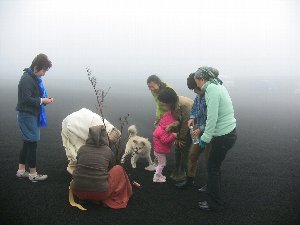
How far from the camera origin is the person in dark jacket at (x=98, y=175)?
459 centimetres

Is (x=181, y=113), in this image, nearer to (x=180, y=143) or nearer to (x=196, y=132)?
(x=180, y=143)

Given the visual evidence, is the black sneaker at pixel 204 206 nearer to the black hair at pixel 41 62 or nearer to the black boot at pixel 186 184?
the black boot at pixel 186 184

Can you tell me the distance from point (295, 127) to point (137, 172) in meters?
9.22

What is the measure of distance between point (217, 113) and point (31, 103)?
9.98ft

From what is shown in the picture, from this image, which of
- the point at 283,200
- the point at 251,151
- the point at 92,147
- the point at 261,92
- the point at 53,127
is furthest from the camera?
the point at 261,92

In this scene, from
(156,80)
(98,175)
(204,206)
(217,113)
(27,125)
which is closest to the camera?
(217,113)

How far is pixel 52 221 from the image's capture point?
14.4 feet

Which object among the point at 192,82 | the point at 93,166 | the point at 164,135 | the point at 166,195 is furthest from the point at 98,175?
the point at 192,82

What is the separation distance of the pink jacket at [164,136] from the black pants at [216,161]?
100cm

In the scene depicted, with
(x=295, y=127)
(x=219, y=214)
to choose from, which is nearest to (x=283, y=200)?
(x=219, y=214)

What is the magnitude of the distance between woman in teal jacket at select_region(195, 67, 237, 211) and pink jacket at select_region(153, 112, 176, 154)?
1.01 m

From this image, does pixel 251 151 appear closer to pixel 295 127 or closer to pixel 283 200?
pixel 283 200

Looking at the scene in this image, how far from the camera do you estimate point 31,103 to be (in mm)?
5391

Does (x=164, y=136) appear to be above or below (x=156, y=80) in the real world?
below
